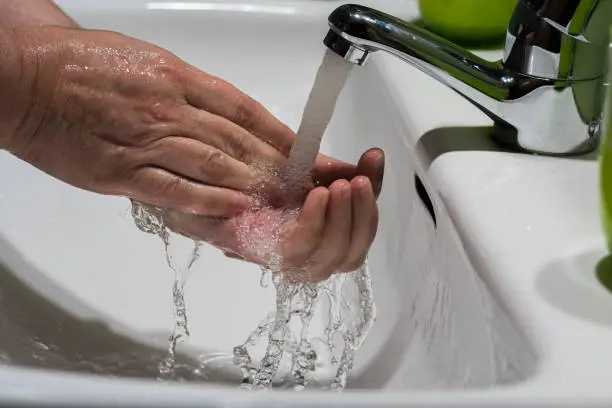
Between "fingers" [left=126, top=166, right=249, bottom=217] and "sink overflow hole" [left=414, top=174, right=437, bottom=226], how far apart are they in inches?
4.2

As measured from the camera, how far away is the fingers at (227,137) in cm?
46

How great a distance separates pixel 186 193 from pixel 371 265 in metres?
0.15

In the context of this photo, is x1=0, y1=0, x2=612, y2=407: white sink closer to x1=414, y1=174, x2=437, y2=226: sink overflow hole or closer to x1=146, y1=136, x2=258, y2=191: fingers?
x1=414, y1=174, x2=437, y2=226: sink overflow hole

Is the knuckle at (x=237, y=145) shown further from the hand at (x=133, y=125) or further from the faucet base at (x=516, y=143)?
the faucet base at (x=516, y=143)

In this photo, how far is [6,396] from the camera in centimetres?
25

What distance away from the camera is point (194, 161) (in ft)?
1.46

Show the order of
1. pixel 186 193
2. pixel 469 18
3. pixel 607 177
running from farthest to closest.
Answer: pixel 469 18
pixel 186 193
pixel 607 177

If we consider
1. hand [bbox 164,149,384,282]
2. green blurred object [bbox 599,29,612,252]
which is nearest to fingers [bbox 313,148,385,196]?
hand [bbox 164,149,384,282]

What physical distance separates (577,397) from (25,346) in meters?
0.31

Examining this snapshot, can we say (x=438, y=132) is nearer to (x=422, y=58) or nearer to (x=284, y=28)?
(x=422, y=58)

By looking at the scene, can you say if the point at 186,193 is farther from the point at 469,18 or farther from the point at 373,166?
the point at 469,18

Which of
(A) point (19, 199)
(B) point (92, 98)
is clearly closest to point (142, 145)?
(B) point (92, 98)

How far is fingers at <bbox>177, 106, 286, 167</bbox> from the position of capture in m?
0.46

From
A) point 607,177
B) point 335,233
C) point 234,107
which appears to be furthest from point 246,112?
point 607,177
